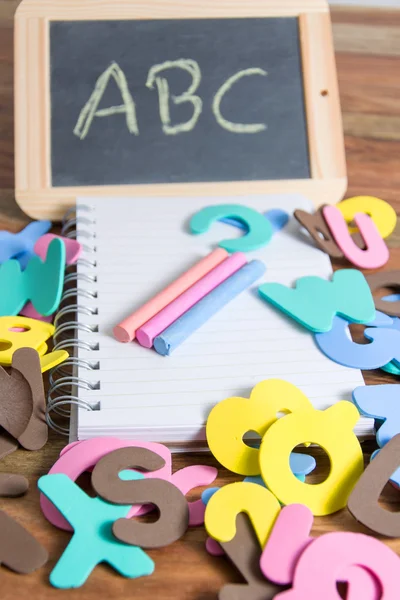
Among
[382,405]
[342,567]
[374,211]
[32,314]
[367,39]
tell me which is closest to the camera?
[342,567]

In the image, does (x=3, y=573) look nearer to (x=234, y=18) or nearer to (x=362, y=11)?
(x=234, y=18)

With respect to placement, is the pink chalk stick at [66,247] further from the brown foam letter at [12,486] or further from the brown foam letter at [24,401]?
the brown foam letter at [12,486]

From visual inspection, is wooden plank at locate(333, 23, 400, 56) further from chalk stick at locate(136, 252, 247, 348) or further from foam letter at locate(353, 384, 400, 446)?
foam letter at locate(353, 384, 400, 446)

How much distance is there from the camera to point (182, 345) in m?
0.70

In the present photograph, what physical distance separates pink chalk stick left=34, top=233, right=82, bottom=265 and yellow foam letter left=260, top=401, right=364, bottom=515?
300 mm

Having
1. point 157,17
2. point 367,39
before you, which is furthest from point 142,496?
point 367,39

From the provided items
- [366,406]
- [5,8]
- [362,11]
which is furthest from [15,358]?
[362,11]

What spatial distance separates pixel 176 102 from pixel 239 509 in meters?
0.52

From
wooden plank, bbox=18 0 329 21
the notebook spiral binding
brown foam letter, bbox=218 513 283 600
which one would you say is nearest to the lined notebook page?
the notebook spiral binding

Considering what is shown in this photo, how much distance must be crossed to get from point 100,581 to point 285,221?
1.50 feet

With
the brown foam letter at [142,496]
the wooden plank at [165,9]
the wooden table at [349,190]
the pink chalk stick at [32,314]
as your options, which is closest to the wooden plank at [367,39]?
the wooden table at [349,190]

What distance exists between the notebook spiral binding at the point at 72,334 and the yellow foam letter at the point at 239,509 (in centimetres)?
14

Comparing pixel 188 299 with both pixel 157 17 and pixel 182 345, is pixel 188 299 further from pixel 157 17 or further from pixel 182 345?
pixel 157 17

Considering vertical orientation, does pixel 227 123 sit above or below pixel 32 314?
above
